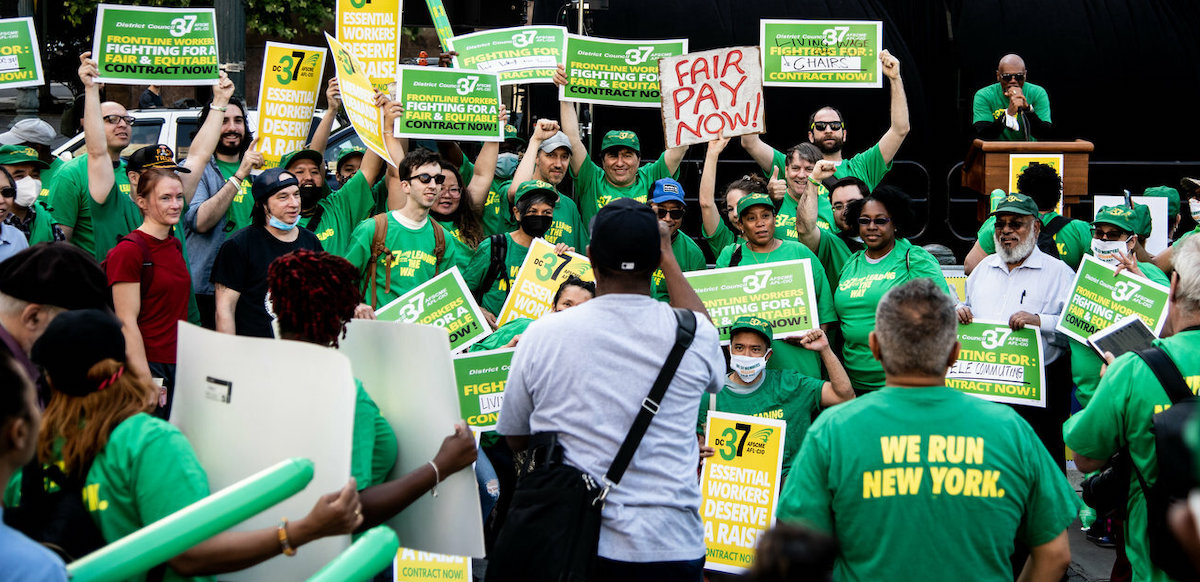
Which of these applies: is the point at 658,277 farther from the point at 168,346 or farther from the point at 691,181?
the point at 691,181

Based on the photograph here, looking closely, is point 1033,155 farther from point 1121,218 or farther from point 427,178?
point 427,178

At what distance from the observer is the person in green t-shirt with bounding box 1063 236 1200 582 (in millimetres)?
3732

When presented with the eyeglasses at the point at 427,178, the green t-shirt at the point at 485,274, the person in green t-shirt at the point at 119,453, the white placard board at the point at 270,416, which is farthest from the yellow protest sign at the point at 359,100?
the person in green t-shirt at the point at 119,453

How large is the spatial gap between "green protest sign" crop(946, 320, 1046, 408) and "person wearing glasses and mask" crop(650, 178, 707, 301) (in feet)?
5.29

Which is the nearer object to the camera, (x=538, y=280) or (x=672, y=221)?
(x=538, y=280)

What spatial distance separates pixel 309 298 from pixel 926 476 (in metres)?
1.74

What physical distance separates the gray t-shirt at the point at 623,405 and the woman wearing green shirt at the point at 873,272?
115 inches

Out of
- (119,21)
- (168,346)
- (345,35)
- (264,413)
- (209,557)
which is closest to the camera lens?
(209,557)

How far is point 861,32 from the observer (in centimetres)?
827

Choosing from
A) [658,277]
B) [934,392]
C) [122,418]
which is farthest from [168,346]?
[934,392]

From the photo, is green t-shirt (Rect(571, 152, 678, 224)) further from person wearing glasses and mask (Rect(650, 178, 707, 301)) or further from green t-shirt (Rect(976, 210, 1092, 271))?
green t-shirt (Rect(976, 210, 1092, 271))

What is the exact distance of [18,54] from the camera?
877cm

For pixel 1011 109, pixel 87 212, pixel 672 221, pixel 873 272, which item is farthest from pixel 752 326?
pixel 1011 109

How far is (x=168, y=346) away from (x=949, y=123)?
10472mm
